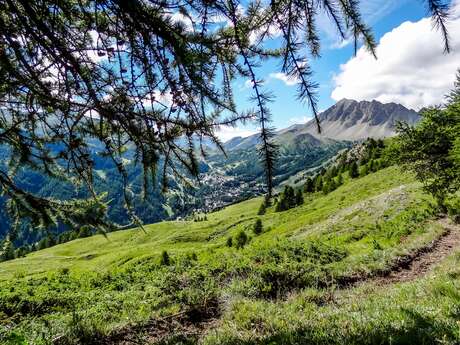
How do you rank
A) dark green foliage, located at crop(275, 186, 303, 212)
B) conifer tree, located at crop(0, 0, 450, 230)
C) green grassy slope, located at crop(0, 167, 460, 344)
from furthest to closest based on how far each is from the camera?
1. dark green foliage, located at crop(275, 186, 303, 212)
2. green grassy slope, located at crop(0, 167, 460, 344)
3. conifer tree, located at crop(0, 0, 450, 230)

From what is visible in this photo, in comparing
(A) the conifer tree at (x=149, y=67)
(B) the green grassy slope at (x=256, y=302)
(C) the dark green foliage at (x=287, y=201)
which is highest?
(A) the conifer tree at (x=149, y=67)

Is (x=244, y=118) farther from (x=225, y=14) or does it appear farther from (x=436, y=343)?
(x=436, y=343)

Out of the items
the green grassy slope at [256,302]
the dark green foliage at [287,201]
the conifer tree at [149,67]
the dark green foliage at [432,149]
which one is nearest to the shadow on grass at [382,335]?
the green grassy slope at [256,302]

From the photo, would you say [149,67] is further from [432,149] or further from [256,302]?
[432,149]

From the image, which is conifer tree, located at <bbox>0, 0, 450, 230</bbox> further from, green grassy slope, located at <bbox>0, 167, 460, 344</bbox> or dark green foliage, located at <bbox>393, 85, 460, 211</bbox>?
dark green foliage, located at <bbox>393, 85, 460, 211</bbox>

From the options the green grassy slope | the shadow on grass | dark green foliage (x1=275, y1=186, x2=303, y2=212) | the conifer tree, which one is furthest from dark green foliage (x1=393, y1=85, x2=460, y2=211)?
dark green foliage (x1=275, y1=186, x2=303, y2=212)

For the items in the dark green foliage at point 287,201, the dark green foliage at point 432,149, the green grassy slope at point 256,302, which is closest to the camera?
the green grassy slope at point 256,302

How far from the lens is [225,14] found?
2943 mm

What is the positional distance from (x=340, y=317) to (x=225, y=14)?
496 centimetres

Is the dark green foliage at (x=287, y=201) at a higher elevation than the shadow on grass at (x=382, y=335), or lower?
lower

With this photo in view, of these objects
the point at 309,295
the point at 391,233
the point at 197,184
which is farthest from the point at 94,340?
the point at 391,233

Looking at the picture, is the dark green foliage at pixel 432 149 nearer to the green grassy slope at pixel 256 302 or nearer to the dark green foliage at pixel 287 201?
the green grassy slope at pixel 256 302

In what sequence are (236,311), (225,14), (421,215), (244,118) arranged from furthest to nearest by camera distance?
(421,215)
(236,311)
(244,118)
(225,14)

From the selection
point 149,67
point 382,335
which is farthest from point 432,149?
point 149,67
